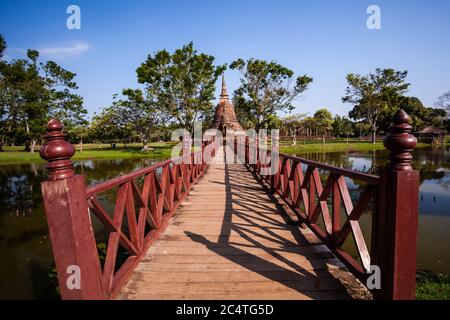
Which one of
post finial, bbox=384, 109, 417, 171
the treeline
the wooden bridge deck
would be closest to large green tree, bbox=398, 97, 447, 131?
the treeline

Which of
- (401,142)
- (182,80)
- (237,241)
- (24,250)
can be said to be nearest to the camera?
(401,142)

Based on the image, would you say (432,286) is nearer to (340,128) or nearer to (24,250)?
(24,250)

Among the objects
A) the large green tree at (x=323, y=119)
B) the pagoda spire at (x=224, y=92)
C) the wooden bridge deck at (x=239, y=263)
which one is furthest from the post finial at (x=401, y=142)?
the large green tree at (x=323, y=119)

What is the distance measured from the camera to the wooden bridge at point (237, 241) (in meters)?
1.66

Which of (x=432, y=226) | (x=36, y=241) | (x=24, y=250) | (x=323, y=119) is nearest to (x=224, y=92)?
(x=323, y=119)

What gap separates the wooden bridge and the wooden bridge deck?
1 cm

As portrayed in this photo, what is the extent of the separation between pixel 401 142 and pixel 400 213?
19.8 inches

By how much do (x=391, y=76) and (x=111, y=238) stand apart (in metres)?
46.4

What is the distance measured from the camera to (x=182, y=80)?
26125 millimetres

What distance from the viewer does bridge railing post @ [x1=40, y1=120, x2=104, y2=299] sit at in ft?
5.20

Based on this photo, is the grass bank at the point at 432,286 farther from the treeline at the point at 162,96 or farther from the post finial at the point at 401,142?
the treeline at the point at 162,96

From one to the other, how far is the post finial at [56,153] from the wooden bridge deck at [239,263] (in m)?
1.27

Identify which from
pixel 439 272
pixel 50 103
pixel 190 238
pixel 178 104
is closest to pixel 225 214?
pixel 190 238
